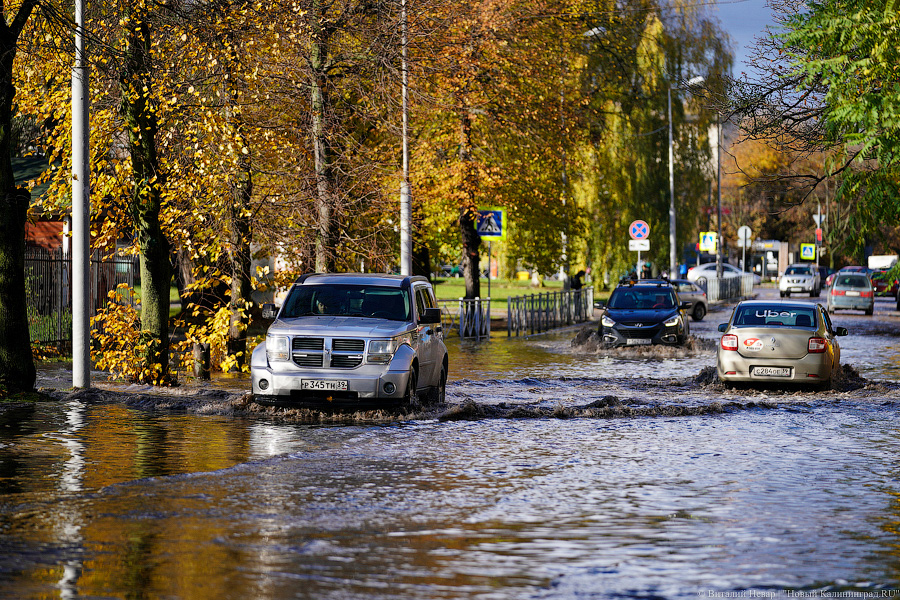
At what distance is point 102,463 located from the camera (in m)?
12.0

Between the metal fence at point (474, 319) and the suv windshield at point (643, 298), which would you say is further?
the metal fence at point (474, 319)

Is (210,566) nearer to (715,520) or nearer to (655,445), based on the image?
(715,520)

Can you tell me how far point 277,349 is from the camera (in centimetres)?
1599

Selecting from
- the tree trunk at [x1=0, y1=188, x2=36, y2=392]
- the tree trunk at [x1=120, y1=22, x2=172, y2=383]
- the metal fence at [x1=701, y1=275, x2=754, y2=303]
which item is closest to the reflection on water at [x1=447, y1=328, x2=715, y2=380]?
the tree trunk at [x1=120, y1=22, x2=172, y2=383]

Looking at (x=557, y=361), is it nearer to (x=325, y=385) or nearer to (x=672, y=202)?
(x=325, y=385)

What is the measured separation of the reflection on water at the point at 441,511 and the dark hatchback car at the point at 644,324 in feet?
48.1

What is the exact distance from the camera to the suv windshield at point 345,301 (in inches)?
666

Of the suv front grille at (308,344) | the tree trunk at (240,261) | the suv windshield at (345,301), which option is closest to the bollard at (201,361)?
the tree trunk at (240,261)

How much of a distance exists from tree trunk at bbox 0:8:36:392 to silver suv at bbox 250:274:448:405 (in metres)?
3.68

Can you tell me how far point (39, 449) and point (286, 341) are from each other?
389 cm

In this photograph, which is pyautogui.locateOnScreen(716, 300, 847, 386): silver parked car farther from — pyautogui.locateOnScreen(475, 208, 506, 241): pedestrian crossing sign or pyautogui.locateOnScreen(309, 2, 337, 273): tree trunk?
pyautogui.locateOnScreen(475, 208, 506, 241): pedestrian crossing sign

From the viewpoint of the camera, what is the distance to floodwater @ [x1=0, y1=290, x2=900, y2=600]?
7.27m

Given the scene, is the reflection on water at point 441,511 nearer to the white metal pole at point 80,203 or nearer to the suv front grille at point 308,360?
the suv front grille at point 308,360

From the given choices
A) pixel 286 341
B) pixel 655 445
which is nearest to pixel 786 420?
pixel 655 445
